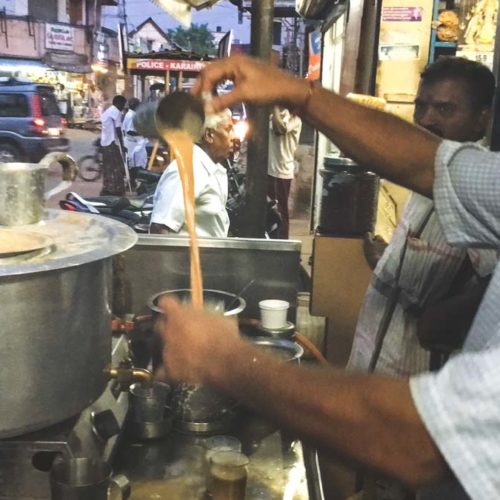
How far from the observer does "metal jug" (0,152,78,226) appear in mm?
1792

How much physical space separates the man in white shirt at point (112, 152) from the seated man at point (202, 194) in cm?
1003

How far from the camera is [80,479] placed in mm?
1474

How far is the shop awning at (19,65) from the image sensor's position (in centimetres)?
2898

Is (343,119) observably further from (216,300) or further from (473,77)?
(473,77)

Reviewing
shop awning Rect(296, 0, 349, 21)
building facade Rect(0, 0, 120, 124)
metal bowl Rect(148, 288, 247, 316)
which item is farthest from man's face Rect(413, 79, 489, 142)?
building facade Rect(0, 0, 120, 124)

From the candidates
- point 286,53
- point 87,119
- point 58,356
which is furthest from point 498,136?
point 87,119

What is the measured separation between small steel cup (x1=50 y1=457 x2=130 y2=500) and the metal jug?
0.75 m

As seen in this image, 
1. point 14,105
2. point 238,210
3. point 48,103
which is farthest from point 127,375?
point 48,103

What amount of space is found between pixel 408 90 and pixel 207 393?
10.7 feet

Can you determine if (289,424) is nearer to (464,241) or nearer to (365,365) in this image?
(464,241)

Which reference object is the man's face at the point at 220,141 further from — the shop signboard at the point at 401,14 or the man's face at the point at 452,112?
the shop signboard at the point at 401,14

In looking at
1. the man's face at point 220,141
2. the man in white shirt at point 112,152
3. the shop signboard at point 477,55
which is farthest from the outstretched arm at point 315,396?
the man in white shirt at point 112,152

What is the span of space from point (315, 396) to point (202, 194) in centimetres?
256

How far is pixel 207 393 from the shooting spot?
209cm
